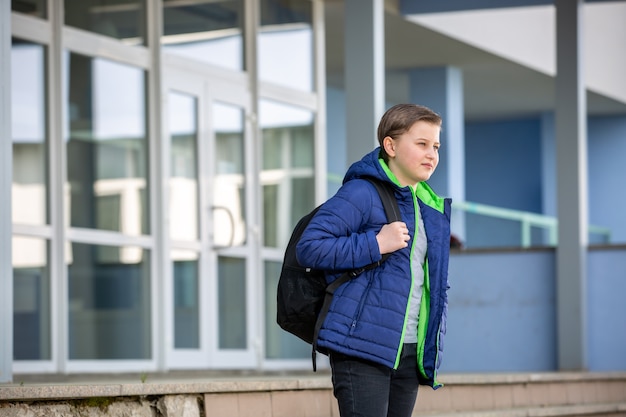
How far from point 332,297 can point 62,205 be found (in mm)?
4610

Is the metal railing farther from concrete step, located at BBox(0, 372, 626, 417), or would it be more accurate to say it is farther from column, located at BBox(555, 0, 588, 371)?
concrete step, located at BBox(0, 372, 626, 417)

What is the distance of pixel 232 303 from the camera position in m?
9.09

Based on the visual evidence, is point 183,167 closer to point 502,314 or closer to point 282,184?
point 282,184

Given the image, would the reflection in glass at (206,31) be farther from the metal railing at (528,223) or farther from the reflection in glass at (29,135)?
the metal railing at (528,223)

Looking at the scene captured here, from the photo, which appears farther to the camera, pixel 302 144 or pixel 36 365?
pixel 302 144

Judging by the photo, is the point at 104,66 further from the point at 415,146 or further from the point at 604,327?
the point at 415,146

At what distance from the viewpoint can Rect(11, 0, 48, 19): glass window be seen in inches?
283

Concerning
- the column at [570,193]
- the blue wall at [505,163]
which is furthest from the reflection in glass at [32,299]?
the blue wall at [505,163]

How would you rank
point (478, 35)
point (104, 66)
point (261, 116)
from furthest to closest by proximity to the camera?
point (478, 35) → point (261, 116) → point (104, 66)

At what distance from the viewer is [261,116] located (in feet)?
31.1

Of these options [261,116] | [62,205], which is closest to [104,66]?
[62,205]

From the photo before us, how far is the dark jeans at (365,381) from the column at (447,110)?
9.61 metres

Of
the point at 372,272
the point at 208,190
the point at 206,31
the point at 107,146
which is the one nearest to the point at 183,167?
the point at 208,190

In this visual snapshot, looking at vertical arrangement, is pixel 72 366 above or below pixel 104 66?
below
